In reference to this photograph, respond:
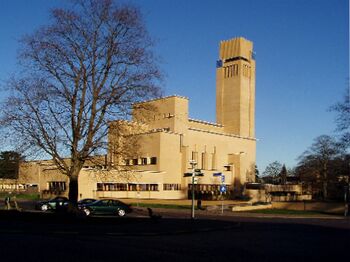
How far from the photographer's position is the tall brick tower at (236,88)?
121m

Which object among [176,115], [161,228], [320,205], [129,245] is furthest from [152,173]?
[129,245]

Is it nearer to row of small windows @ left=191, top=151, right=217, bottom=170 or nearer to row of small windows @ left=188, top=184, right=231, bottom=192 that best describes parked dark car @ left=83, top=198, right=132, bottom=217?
row of small windows @ left=188, top=184, right=231, bottom=192

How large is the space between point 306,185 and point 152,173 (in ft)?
116

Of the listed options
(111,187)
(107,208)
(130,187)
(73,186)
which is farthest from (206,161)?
(73,186)

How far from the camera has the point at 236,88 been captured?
4825 inches

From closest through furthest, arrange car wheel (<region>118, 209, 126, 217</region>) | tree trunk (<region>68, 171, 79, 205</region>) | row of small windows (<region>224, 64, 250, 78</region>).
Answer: tree trunk (<region>68, 171, 79, 205</region>) < car wheel (<region>118, 209, 126, 217</region>) < row of small windows (<region>224, 64, 250, 78</region>)

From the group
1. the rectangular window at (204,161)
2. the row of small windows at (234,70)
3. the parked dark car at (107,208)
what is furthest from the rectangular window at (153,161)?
the row of small windows at (234,70)

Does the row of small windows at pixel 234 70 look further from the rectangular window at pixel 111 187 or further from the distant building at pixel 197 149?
the rectangular window at pixel 111 187

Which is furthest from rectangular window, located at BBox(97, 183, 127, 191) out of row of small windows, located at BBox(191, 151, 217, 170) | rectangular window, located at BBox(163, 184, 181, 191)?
row of small windows, located at BBox(191, 151, 217, 170)

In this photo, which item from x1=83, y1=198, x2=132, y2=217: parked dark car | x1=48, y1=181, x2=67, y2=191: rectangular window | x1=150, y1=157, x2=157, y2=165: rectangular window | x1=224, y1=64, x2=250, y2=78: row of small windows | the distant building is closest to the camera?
x1=83, y1=198, x2=132, y2=217: parked dark car

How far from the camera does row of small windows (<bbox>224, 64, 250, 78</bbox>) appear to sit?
124 meters

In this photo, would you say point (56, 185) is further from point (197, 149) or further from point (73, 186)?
point (73, 186)

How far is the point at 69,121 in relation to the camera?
2620 centimetres

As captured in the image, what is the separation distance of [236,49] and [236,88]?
11.4m
